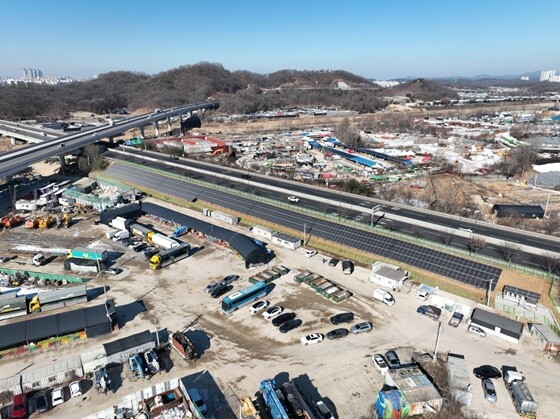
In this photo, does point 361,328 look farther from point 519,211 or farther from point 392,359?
point 519,211

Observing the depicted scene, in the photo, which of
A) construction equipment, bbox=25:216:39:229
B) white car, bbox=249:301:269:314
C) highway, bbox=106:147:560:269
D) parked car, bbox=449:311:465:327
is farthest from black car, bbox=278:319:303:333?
construction equipment, bbox=25:216:39:229

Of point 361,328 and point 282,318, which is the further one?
point 282,318

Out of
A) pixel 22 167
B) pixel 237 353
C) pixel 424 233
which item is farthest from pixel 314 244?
pixel 22 167

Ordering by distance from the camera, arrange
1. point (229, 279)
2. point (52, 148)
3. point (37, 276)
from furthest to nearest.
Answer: point (52, 148) → point (37, 276) → point (229, 279)

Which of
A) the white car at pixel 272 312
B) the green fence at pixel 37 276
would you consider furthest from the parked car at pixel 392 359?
the green fence at pixel 37 276

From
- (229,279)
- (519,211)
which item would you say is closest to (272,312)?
(229,279)

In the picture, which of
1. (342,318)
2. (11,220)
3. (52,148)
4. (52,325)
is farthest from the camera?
(52,148)

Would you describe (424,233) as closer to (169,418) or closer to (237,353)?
(237,353)
